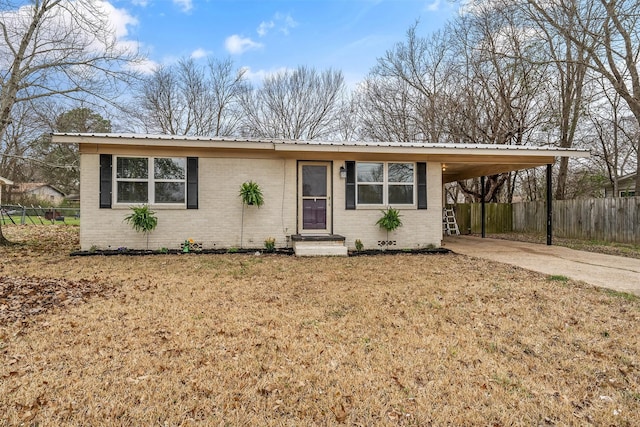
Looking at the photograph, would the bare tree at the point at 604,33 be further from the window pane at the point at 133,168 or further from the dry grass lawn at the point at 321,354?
the window pane at the point at 133,168

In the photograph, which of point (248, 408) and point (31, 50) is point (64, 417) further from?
point (31, 50)

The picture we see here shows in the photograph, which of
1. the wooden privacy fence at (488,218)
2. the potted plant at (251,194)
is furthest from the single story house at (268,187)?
the wooden privacy fence at (488,218)

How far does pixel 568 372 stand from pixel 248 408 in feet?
8.30

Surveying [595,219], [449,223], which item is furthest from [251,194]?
[595,219]

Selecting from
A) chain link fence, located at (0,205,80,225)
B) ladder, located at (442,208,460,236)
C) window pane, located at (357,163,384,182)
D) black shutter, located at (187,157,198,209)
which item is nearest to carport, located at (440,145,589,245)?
window pane, located at (357,163,384,182)

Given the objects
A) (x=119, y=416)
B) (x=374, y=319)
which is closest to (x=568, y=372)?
(x=374, y=319)

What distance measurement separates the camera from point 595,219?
1142cm

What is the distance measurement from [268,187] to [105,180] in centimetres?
393

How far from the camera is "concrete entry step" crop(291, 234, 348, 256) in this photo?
8.30 m

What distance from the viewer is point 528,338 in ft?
11.1

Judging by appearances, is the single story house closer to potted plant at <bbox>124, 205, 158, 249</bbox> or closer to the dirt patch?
potted plant at <bbox>124, 205, 158, 249</bbox>

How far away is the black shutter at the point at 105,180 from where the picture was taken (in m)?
8.20

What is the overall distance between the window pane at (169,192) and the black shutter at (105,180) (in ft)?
3.50

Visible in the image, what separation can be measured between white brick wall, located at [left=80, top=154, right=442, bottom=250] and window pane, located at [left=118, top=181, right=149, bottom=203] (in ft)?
0.82
